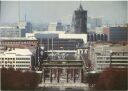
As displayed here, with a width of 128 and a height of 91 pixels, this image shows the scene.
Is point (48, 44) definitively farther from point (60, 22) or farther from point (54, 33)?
point (60, 22)

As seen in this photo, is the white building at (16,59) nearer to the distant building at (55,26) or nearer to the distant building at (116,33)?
the distant building at (116,33)

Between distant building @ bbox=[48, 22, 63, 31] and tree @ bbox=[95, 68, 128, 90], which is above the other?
distant building @ bbox=[48, 22, 63, 31]

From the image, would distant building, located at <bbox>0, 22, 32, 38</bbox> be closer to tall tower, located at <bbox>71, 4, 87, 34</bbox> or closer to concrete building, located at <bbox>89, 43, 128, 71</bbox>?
tall tower, located at <bbox>71, 4, 87, 34</bbox>

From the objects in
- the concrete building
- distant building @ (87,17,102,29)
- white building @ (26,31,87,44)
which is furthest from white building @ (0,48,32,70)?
distant building @ (87,17,102,29)

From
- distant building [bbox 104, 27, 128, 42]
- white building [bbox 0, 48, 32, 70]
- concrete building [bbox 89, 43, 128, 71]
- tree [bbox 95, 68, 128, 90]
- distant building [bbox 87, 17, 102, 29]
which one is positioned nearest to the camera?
tree [bbox 95, 68, 128, 90]

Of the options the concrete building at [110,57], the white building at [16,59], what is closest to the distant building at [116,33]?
the concrete building at [110,57]

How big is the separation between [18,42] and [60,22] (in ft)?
36.3

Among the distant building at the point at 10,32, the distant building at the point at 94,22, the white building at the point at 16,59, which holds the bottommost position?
the white building at the point at 16,59

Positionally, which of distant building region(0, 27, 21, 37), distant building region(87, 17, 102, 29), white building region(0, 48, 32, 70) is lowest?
white building region(0, 48, 32, 70)

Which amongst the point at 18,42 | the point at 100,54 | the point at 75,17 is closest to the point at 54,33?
the point at 75,17

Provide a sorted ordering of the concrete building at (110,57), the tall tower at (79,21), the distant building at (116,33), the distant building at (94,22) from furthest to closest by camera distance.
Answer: the distant building at (94,22) → the tall tower at (79,21) → the distant building at (116,33) → the concrete building at (110,57)

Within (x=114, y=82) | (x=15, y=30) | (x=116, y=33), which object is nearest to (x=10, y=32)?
(x=15, y=30)

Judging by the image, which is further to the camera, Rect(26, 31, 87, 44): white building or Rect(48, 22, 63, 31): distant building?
Rect(48, 22, 63, 31): distant building

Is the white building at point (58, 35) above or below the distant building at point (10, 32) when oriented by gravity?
below
